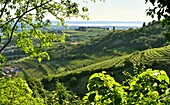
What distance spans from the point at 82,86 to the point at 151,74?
178955mm

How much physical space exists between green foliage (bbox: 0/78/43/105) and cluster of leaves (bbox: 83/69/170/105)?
13738 millimetres

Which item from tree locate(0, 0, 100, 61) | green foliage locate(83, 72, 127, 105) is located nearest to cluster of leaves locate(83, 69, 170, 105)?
green foliage locate(83, 72, 127, 105)

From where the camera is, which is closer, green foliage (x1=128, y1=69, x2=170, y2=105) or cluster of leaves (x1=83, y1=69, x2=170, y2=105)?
cluster of leaves (x1=83, y1=69, x2=170, y2=105)

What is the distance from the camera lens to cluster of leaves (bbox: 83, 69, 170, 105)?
6723mm

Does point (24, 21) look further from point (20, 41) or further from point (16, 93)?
point (16, 93)

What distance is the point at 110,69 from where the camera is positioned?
19538cm

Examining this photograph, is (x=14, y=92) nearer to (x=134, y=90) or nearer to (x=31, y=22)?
(x=31, y=22)

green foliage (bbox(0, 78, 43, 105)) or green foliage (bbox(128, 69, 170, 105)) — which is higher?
green foliage (bbox(128, 69, 170, 105))

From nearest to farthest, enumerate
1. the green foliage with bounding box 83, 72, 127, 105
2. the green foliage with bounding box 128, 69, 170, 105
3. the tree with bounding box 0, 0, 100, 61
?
1. the green foliage with bounding box 83, 72, 127, 105
2. the green foliage with bounding box 128, 69, 170, 105
3. the tree with bounding box 0, 0, 100, 61

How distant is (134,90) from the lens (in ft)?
23.1

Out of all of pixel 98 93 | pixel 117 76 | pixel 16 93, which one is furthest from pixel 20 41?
pixel 117 76

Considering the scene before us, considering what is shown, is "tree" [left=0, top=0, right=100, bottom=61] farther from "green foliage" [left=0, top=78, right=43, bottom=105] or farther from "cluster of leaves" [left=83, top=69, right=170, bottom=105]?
"cluster of leaves" [left=83, top=69, right=170, bottom=105]

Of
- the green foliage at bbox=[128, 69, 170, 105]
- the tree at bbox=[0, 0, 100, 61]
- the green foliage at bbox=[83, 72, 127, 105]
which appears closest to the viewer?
the green foliage at bbox=[83, 72, 127, 105]

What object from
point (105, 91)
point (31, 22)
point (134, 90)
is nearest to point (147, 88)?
point (134, 90)
